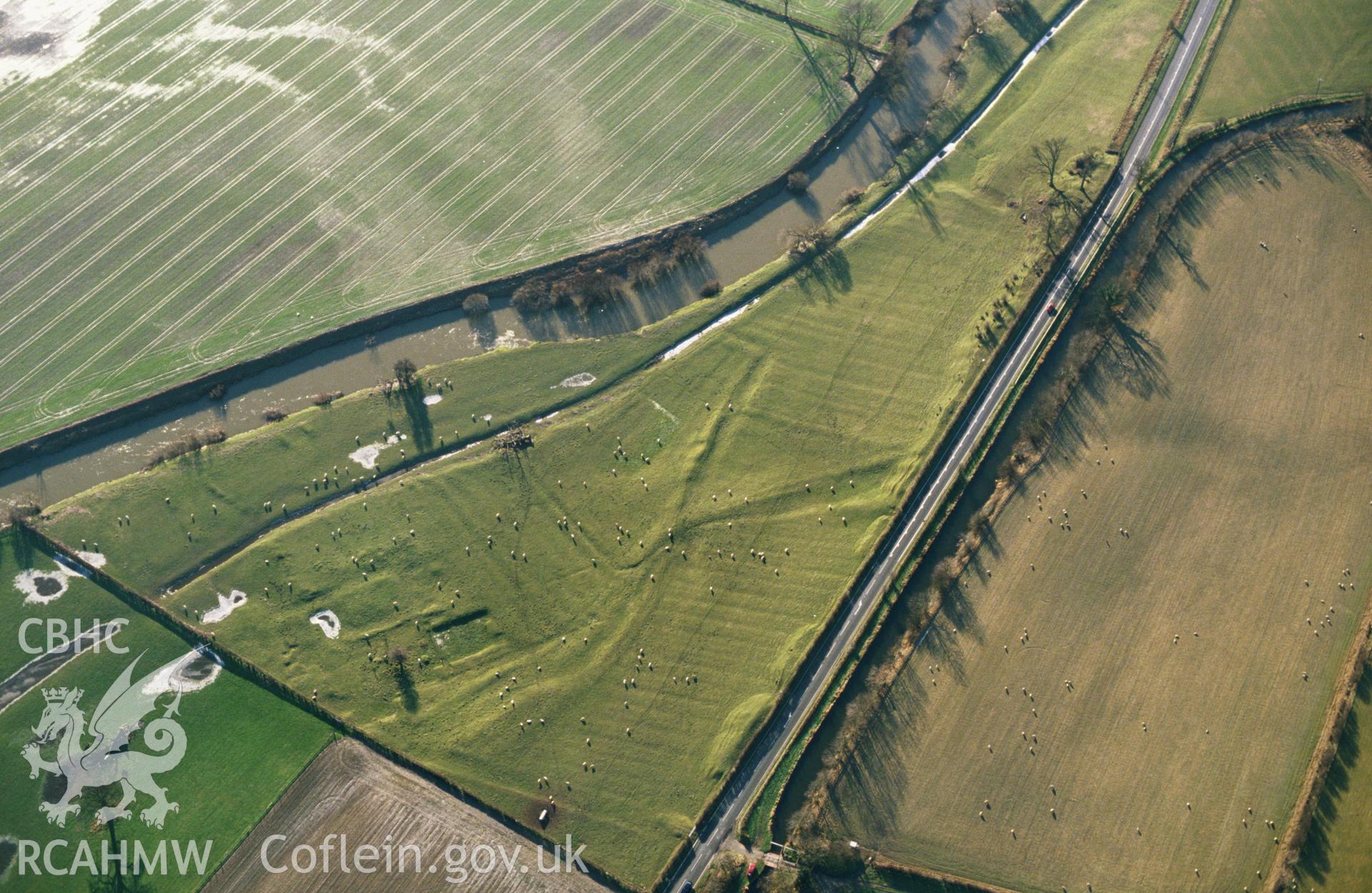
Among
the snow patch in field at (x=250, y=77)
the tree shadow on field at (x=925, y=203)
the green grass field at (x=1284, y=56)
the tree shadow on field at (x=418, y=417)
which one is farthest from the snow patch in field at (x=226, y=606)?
the green grass field at (x=1284, y=56)

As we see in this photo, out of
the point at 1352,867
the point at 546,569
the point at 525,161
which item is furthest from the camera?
the point at 525,161

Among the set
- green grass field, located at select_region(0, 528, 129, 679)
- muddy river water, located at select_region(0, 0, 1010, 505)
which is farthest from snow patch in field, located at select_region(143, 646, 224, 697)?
muddy river water, located at select_region(0, 0, 1010, 505)

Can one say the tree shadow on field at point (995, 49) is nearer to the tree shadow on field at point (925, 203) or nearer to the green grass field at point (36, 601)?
the tree shadow on field at point (925, 203)

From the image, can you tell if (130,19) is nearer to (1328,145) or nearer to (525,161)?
(525,161)

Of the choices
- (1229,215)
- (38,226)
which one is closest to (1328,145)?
(1229,215)

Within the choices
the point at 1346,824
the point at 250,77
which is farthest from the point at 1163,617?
the point at 250,77

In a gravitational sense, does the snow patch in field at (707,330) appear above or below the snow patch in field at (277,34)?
below

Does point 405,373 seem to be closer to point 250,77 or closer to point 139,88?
point 250,77
